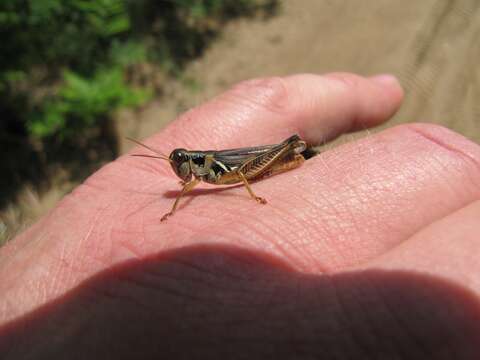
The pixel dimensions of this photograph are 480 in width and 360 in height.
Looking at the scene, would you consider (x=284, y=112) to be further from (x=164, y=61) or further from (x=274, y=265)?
(x=164, y=61)

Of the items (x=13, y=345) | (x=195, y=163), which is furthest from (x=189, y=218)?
(x=13, y=345)

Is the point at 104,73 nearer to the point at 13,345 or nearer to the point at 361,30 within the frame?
the point at 361,30

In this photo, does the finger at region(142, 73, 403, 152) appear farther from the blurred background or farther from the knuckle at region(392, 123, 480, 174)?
the blurred background

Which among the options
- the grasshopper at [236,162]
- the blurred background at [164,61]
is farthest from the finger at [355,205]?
the blurred background at [164,61]

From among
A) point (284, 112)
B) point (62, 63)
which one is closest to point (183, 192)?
point (284, 112)

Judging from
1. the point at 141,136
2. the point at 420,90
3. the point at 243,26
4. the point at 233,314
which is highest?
the point at 233,314

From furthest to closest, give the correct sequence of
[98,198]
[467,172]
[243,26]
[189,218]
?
[243,26]
[98,198]
[189,218]
[467,172]

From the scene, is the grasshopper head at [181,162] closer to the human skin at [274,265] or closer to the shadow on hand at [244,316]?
the human skin at [274,265]
